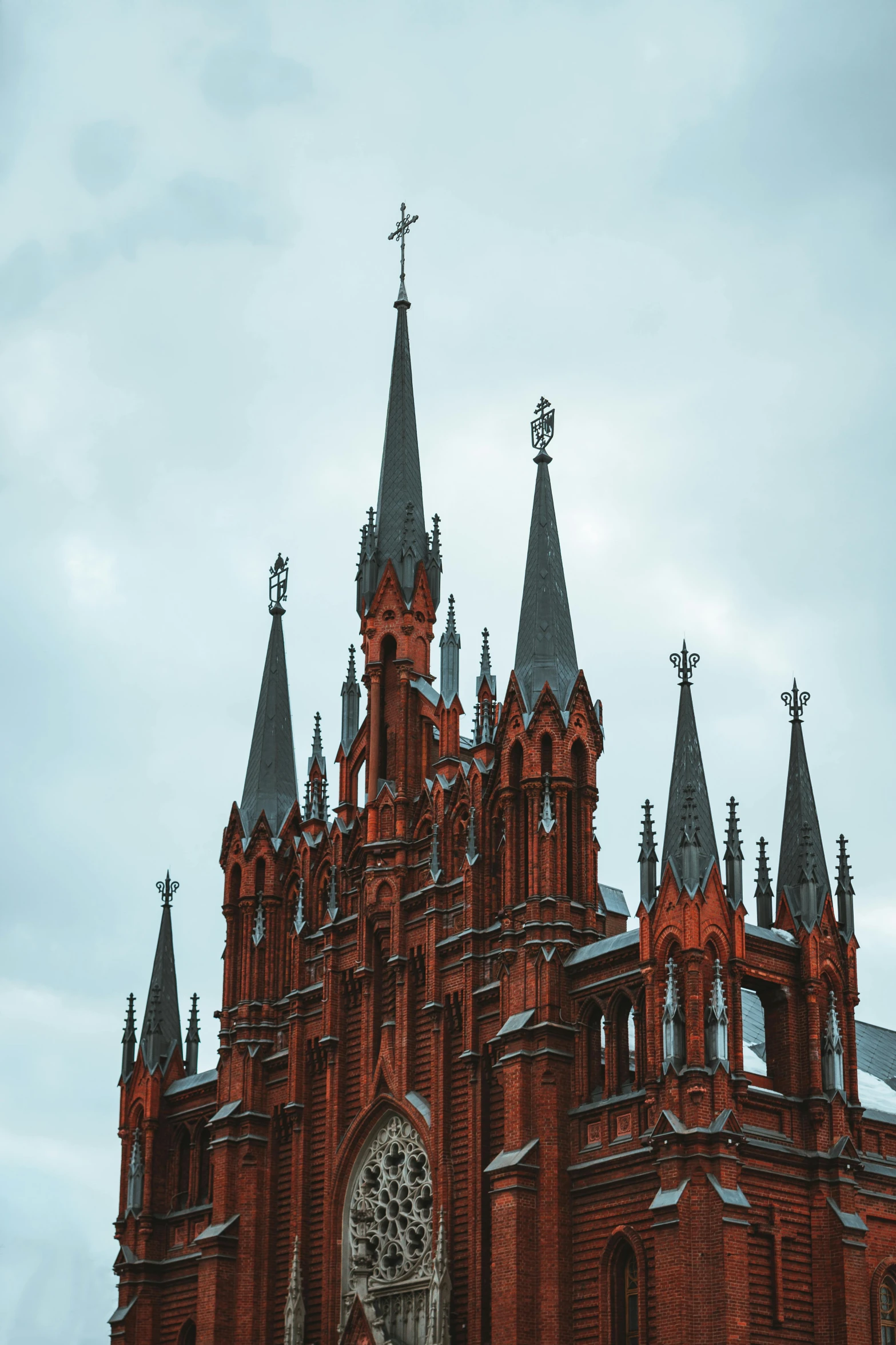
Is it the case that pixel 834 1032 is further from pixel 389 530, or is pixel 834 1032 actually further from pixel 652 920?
pixel 389 530

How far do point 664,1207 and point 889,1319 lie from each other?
28.0 ft

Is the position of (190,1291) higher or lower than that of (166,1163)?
lower

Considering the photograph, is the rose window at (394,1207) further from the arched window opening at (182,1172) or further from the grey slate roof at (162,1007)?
the grey slate roof at (162,1007)

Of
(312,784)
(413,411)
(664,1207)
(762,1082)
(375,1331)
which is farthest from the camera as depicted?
(413,411)

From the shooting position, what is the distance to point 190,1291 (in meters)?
64.7

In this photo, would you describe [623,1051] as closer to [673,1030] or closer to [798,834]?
[673,1030]

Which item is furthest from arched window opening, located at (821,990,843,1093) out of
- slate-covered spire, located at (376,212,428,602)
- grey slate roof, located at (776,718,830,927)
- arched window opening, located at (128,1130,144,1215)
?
arched window opening, located at (128,1130,144,1215)

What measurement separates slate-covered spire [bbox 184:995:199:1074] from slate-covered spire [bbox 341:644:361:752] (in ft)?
38.9

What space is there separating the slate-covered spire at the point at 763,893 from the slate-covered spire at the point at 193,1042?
69.2 feet

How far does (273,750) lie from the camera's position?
68.9 m

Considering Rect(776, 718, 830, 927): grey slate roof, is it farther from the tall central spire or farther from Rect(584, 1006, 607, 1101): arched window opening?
the tall central spire

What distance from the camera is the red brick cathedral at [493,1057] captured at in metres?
50.5


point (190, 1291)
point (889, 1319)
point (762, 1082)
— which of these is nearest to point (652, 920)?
point (762, 1082)

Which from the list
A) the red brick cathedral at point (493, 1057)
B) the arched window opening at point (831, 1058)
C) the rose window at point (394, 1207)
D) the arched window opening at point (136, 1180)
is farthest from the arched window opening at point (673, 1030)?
the arched window opening at point (136, 1180)
